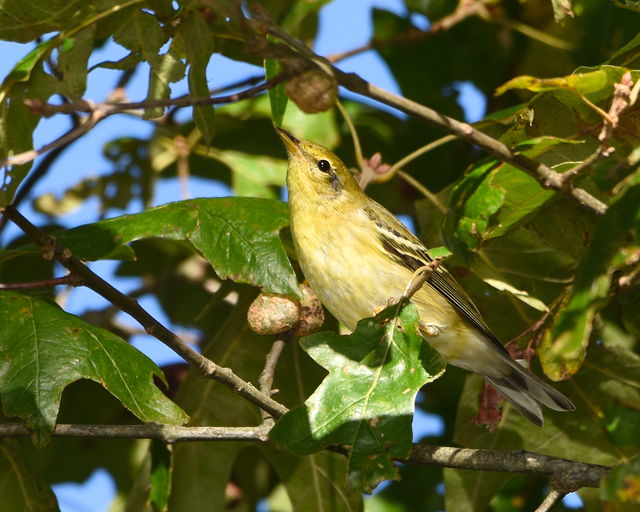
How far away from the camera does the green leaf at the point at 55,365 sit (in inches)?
124

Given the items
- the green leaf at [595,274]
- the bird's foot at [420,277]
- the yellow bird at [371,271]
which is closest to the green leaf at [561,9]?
the bird's foot at [420,277]

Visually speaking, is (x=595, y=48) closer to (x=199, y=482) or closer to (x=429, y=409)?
(x=429, y=409)

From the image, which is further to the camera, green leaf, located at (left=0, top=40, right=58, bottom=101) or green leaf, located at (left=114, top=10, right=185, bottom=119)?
green leaf, located at (left=114, top=10, right=185, bottom=119)

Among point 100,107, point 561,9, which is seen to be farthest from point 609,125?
point 100,107

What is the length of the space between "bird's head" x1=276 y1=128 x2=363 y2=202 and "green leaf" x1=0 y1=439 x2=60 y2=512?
70.1 inches

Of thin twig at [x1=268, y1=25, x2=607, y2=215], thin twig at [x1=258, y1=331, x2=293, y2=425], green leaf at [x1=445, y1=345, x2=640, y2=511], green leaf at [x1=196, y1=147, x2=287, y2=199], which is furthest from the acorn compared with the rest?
green leaf at [x1=196, y1=147, x2=287, y2=199]

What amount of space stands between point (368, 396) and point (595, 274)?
3.16 feet

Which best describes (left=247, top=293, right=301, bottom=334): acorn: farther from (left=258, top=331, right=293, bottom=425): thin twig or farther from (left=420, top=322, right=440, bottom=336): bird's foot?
(left=420, top=322, right=440, bottom=336): bird's foot

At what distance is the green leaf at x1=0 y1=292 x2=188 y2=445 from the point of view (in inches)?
124

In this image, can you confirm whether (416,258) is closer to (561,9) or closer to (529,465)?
(561,9)

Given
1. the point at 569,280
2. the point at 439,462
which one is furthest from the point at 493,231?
the point at 569,280

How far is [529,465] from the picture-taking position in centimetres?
302

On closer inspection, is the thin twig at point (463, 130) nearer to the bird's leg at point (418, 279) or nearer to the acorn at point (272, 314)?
the bird's leg at point (418, 279)

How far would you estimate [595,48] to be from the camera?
4445mm
